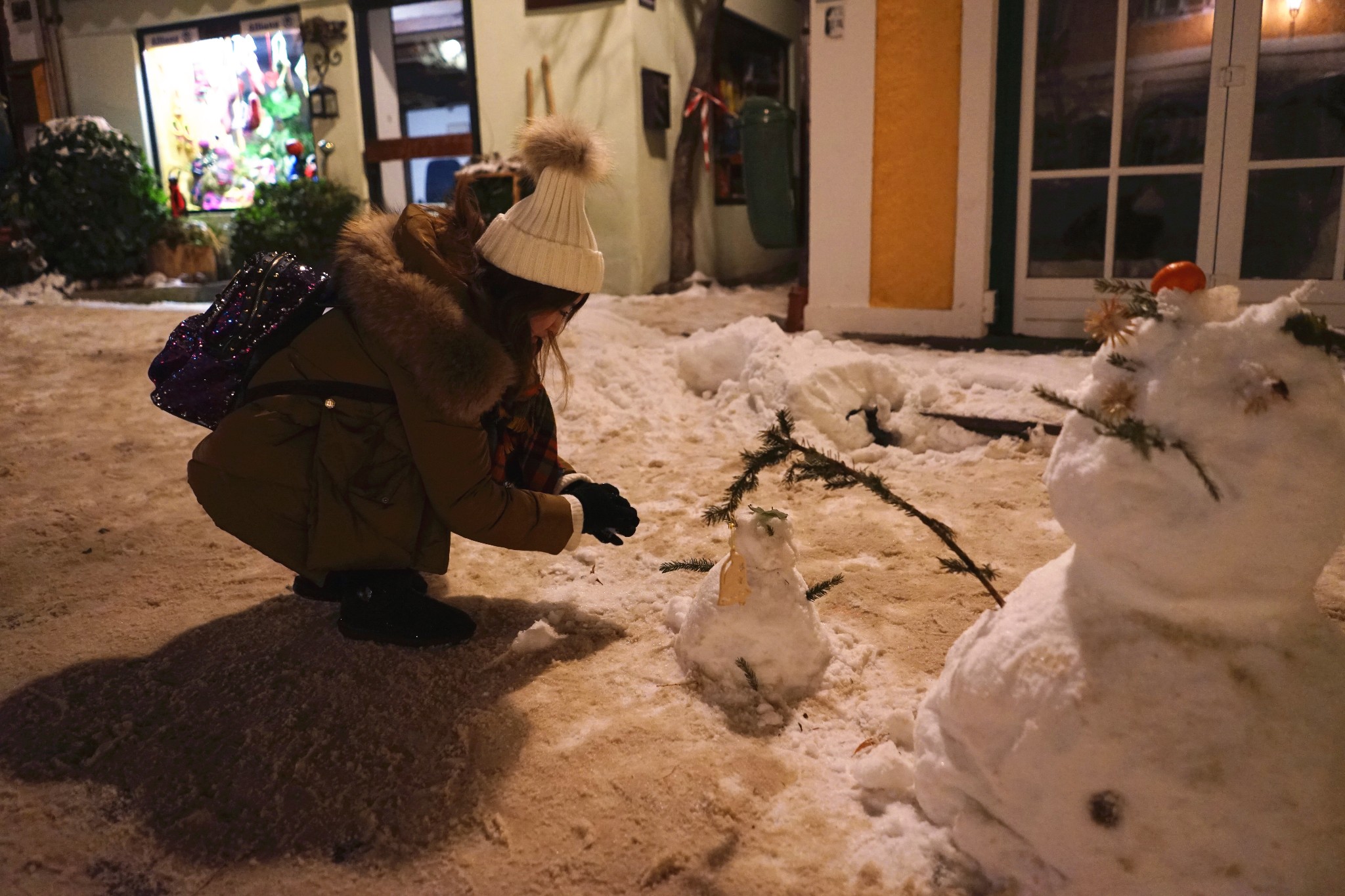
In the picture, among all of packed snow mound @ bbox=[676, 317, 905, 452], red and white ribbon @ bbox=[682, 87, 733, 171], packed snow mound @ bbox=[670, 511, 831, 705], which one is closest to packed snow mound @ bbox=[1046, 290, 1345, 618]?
packed snow mound @ bbox=[670, 511, 831, 705]

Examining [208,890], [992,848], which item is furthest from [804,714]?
[208,890]

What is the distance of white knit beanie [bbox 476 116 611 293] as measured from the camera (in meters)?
2.10

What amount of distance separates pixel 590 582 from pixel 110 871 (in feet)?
4.59

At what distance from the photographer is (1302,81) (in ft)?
15.0

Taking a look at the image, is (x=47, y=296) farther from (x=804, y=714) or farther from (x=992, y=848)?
(x=992, y=848)

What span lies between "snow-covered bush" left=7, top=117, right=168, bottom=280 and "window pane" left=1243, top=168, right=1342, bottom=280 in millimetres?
9655

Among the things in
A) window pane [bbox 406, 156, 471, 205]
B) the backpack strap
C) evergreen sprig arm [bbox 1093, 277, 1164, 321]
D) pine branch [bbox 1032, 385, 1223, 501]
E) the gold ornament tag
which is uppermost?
window pane [bbox 406, 156, 471, 205]

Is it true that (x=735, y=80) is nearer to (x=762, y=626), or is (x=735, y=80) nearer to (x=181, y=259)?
(x=181, y=259)

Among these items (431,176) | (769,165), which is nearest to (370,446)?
(769,165)

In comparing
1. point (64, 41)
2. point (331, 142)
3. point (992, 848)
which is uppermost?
point (64, 41)

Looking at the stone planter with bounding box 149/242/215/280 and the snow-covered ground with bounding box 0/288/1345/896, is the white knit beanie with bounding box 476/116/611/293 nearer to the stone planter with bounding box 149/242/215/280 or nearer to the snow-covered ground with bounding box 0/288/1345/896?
the snow-covered ground with bounding box 0/288/1345/896

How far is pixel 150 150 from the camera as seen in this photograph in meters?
10.4

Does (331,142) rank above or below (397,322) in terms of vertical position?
above

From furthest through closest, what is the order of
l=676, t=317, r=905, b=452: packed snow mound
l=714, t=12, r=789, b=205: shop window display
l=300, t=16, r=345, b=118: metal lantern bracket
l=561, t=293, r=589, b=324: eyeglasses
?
1. l=714, t=12, r=789, b=205: shop window display
2. l=300, t=16, r=345, b=118: metal lantern bracket
3. l=676, t=317, r=905, b=452: packed snow mound
4. l=561, t=293, r=589, b=324: eyeglasses
